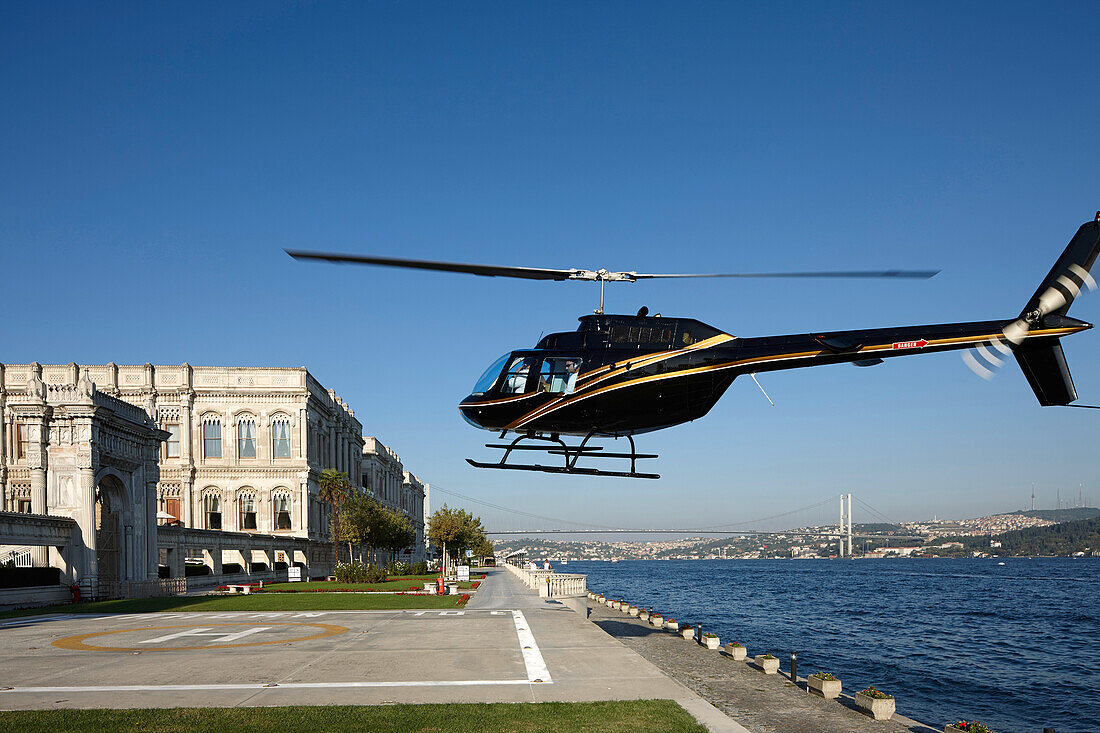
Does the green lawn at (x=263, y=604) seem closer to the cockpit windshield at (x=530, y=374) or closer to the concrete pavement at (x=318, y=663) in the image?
the concrete pavement at (x=318, y=663)

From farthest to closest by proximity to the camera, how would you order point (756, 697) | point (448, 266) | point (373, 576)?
1. point (373, 576)
2. point (756, 697)
3. point (448, 266)

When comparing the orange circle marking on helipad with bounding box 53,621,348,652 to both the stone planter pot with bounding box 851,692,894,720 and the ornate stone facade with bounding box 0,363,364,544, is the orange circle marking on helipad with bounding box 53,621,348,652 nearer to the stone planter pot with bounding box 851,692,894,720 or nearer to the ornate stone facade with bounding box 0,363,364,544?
the stone planter pot with bounding box 851,692,894,720

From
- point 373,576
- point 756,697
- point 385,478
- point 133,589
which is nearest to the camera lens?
point 756,697

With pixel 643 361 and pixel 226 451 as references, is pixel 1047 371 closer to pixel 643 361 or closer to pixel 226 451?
pixel 643 361

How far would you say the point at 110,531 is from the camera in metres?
51.8

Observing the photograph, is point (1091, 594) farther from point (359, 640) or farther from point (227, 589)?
point (359, 640)

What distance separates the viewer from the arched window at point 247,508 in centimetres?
8838

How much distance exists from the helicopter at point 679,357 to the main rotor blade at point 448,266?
89 mm

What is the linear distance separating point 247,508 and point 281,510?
3436 mm

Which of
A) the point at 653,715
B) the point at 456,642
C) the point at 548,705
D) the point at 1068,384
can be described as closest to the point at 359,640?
the point at 456,642

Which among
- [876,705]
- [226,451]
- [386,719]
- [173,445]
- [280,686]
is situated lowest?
[876,705]

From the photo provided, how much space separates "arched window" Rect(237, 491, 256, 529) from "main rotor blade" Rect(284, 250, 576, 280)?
79080 millimetres

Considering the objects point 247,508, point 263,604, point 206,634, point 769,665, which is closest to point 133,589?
point 263,604

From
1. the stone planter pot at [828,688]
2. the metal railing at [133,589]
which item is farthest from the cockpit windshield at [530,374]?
the metal railing at [133,589]
